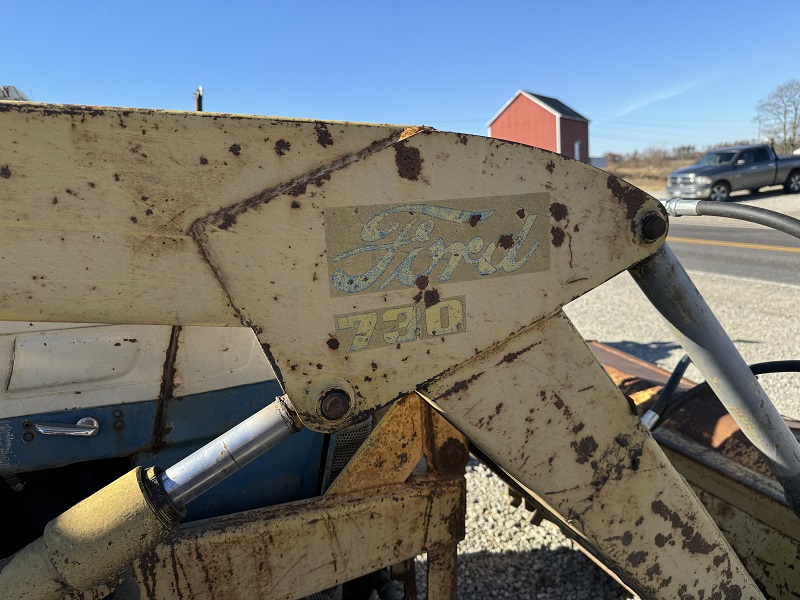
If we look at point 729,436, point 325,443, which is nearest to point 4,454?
point 325,443

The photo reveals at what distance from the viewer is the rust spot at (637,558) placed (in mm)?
1582

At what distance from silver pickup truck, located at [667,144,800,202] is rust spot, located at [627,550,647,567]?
19.8 metres

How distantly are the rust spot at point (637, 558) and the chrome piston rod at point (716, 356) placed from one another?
0.50 meters

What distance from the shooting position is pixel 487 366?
4.67 ft

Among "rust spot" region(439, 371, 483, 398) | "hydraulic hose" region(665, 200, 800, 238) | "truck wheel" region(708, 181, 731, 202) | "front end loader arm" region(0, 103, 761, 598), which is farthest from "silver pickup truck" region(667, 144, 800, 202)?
"rust spot" region(439, 371, 483, 398)

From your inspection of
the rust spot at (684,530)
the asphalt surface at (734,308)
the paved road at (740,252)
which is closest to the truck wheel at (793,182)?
the paved road at (740,252)

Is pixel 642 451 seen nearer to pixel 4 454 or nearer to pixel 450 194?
pixel 450 194

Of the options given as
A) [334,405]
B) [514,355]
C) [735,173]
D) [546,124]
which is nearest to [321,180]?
[334,405]

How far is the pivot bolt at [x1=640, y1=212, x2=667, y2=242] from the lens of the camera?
58.6 inches

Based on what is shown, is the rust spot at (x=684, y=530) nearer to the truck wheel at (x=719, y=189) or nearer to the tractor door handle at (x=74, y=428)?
the tractor door handle at (x=74, y=428)

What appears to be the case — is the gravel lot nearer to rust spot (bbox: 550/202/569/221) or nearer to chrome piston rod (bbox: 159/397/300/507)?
chrome piston rod (bbox: 159/397/300/507)

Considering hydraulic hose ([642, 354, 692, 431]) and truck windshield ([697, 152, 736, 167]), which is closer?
hydraulic hose ([642, 354, 692, 431])

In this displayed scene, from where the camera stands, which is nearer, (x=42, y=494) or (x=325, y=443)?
(x=42, y=494)

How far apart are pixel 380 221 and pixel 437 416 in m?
0.89
